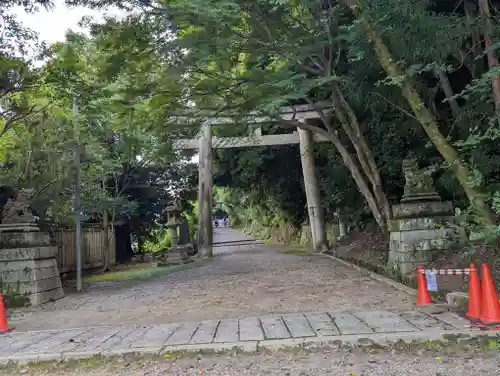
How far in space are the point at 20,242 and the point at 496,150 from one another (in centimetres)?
869

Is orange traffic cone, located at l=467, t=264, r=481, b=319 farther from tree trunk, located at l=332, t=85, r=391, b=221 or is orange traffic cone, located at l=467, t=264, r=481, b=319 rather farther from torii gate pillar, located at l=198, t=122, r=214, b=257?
torii gate pillar, located at l=198, t=122, r=214, b=257

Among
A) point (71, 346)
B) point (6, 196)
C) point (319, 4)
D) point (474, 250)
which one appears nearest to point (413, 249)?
point (474, 250)

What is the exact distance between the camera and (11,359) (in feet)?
13.9

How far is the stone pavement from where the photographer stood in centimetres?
424

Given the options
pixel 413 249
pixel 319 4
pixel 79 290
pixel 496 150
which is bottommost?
pixel 79 290

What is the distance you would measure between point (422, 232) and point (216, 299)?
12.5 feet

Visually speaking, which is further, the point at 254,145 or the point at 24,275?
the point at 254,145

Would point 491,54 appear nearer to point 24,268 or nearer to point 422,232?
point 422,232

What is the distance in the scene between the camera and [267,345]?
4.18 meters

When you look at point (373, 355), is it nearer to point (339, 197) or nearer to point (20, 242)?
point (20, 242)

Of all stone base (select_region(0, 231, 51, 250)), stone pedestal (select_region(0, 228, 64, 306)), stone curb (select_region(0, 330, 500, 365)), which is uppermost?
stone base (select_region(0, 231, 51, 250))

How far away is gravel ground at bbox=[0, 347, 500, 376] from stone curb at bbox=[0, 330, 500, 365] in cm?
11

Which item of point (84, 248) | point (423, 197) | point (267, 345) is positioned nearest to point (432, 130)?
point (423, 197)

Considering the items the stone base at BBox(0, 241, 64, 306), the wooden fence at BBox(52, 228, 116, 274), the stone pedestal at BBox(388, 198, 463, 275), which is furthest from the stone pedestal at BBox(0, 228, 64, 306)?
the stone pedestal at BBox(388, 198, 463, 275)
